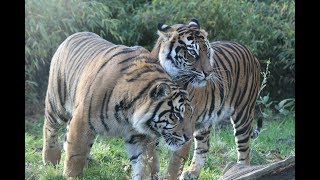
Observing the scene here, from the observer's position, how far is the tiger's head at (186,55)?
15.4ft

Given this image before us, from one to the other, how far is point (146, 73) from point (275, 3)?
510cm

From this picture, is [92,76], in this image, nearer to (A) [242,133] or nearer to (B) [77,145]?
(B) [77,145]

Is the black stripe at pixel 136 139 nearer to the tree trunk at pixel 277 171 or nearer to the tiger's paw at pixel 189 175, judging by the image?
the tree trunk at pixel 277 171

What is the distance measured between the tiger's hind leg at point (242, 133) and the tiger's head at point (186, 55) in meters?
1.09

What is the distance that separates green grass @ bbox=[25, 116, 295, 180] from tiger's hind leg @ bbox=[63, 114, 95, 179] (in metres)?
0.16

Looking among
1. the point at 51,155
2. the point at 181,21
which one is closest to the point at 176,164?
the point at 51,155

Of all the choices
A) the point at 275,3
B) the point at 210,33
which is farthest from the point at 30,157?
the point at 275,3

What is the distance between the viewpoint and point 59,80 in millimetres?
5113

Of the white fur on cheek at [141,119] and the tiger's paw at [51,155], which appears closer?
the white fur on cheek at [141,119]

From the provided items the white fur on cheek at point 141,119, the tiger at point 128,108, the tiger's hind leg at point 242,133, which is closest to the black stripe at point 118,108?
the tiger at point 128,108

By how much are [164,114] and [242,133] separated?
5.82 feet
